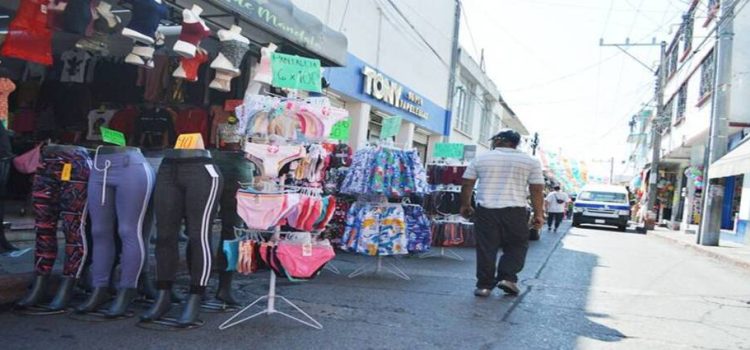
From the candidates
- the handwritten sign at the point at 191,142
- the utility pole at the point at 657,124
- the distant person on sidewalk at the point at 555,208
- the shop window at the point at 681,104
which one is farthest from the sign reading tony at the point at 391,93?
the utility pole at the point at 657,124

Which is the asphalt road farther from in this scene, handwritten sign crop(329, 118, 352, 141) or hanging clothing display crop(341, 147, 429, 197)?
handwritten sign crop(329, 118, 352, 141)

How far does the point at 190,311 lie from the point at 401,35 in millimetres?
13232

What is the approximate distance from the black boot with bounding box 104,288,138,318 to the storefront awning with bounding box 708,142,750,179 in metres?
13.3

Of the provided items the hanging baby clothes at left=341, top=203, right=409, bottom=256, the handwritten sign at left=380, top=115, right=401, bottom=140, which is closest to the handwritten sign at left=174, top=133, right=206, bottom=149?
the hanging baby clothes at left=341, top=203, right=409, bottom=256

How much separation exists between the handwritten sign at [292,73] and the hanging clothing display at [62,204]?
5.18 ft

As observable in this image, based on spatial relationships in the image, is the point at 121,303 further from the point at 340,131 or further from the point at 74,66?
the point at 74,66

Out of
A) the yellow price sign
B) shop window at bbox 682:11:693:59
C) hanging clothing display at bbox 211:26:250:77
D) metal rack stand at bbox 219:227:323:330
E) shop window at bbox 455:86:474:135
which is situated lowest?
metal rack stand at bbox 219:227:323:330

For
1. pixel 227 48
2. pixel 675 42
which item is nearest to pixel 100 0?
pixel 227 48

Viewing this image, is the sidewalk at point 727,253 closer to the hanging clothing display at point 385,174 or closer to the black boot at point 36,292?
the hanging clothing display at point 385,174

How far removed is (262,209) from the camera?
4.17m

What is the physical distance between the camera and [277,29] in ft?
21.6

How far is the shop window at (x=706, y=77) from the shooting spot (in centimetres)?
1977

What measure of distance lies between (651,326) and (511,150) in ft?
7.03

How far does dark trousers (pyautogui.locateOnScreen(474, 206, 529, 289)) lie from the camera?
5945mm
